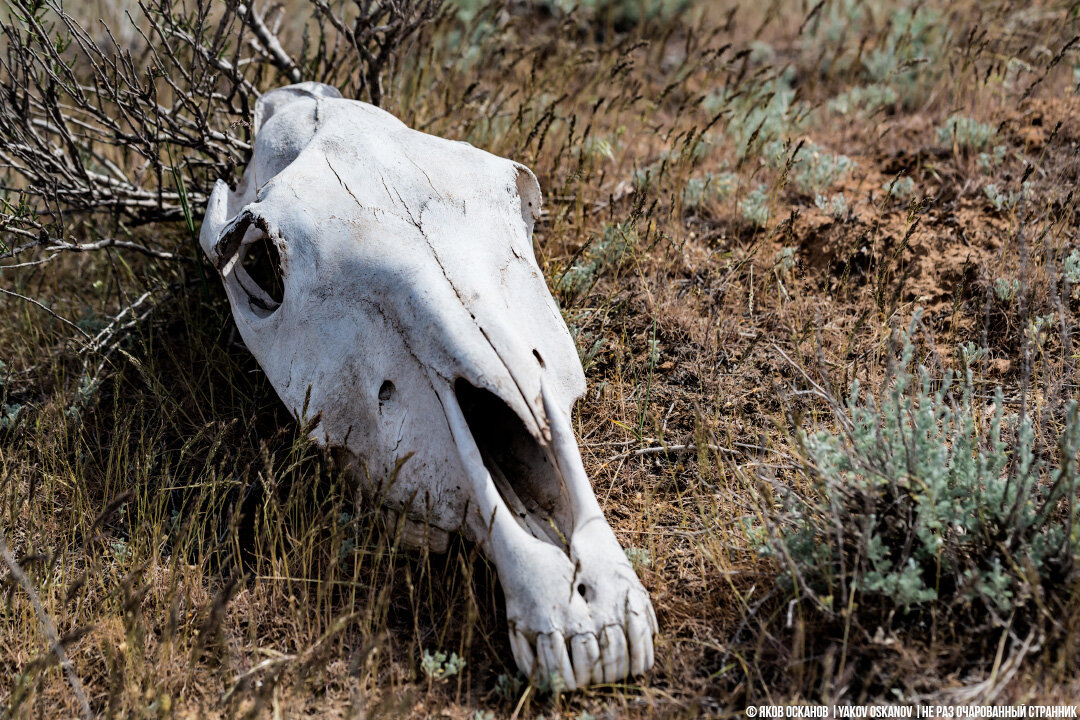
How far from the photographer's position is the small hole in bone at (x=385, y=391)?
280 cm

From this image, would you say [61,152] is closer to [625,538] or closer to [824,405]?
[625,538]

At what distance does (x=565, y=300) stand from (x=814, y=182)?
5.26ft

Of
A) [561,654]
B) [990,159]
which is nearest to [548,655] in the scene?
[561,654]

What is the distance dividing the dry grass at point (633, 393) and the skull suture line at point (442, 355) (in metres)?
0.19

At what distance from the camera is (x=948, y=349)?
147 inches

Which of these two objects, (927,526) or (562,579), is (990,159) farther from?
(562,579)

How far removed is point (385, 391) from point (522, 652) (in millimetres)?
961

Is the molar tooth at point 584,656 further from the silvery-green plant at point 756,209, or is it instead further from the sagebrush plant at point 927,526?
the silvery-green plant at point 756,209

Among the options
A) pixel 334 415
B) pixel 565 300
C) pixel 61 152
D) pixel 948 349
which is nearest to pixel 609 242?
pixel 565 300

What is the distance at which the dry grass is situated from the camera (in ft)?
8.35

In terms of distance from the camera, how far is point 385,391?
9.23ft

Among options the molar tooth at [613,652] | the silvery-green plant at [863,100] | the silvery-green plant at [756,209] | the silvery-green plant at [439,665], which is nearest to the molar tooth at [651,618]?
the molar tooth at [613,652]

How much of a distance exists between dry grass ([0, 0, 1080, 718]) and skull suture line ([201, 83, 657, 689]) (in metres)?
0.19

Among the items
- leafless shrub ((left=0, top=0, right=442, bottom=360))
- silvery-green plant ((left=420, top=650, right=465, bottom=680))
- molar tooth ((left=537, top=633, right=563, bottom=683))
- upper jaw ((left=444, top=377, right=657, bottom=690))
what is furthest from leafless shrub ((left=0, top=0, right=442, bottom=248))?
molar tooth ((left=537, top=633, right=563, bottom=683))
